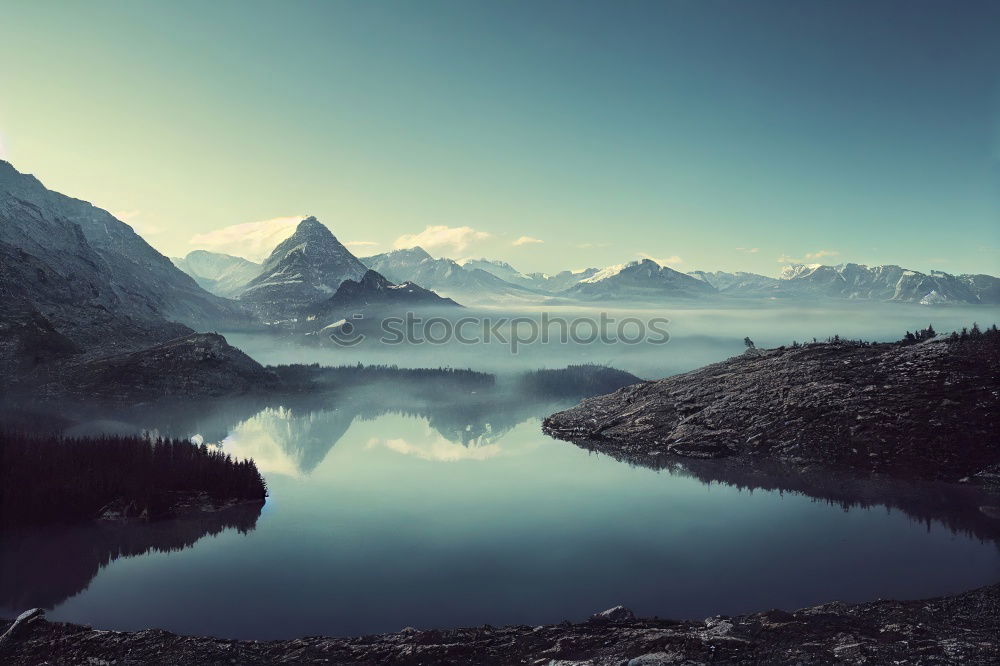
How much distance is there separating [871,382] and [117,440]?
11747cm

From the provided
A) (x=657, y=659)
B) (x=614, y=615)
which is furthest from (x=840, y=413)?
(x=657, y=659)

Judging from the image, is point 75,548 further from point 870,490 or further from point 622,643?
point 870,490

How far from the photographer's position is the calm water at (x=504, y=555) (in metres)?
41.8

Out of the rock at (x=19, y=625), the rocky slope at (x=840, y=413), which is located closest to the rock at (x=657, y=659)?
the rock at (x=19, y=625)

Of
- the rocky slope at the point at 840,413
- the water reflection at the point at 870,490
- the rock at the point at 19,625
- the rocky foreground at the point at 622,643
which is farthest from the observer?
the rocky slope at the point at 840,413

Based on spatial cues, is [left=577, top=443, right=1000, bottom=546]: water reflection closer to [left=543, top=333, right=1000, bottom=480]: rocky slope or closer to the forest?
[left=543, top=333, right=1000, bottom=480]: rocky slope

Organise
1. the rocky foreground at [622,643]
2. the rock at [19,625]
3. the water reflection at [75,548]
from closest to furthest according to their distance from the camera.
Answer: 1. the rocky foreground at [622,643]
2. the rock at [19,625]
3. the water reflection at [75,548]

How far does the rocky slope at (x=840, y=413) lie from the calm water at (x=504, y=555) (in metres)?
8.88

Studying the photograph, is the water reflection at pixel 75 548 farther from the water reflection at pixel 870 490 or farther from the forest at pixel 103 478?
the water reflection at pixel 870 490

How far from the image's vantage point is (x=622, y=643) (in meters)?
32.7

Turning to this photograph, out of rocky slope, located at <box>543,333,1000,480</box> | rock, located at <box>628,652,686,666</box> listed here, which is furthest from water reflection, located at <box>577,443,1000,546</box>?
rock, located at <box>628,652,686,666</box>

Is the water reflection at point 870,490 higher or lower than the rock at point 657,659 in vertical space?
lower

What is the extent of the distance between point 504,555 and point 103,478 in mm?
53754

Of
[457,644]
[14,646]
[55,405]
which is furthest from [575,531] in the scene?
[55,405]
